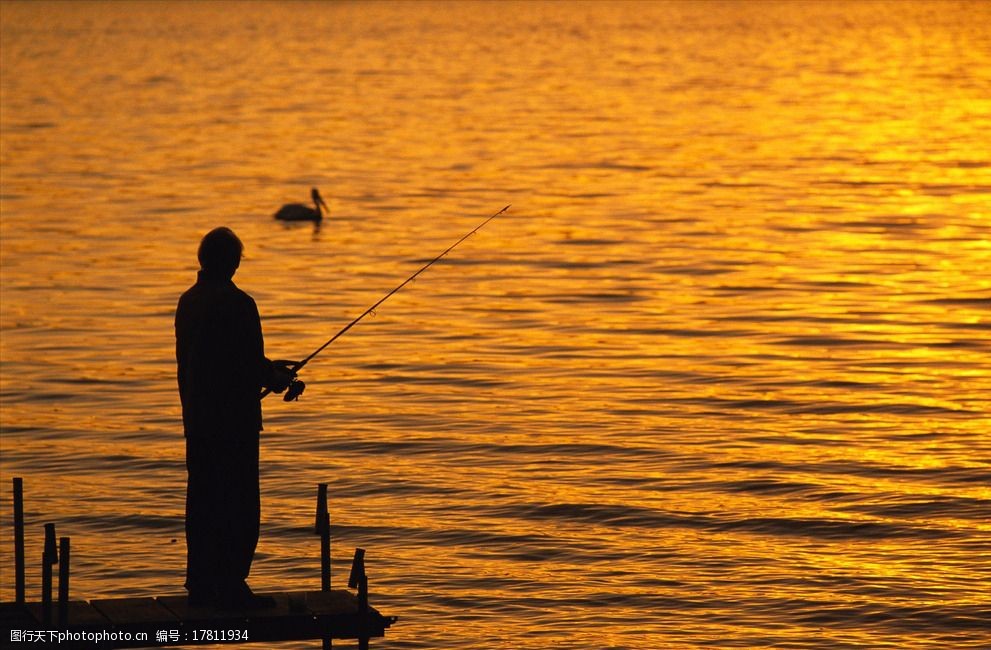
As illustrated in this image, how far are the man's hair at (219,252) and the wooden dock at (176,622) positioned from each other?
155 cm

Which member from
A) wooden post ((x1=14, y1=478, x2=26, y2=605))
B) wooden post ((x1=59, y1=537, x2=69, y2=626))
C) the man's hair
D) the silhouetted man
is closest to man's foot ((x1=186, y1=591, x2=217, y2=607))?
the silhouetted man

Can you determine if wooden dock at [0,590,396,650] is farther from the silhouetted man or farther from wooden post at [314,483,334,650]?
wooden post at [314,483,334,650]

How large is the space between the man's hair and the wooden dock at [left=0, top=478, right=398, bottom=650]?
1.55 metres

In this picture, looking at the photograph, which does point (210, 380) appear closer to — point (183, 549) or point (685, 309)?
point (183, 549)

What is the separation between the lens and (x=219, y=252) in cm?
966

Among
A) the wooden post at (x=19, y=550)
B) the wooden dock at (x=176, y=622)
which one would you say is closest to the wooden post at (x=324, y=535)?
the wooden dock at (x=176, y=622)

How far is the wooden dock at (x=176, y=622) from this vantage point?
9680 mm

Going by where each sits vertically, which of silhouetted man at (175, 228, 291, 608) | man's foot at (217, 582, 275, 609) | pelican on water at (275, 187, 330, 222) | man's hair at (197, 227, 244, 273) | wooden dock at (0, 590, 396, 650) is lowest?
wooden dock at (0, 590, 396, 650)

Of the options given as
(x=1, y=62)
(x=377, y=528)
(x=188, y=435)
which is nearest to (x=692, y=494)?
(x=377, y=528)

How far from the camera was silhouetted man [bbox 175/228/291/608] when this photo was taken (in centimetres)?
970

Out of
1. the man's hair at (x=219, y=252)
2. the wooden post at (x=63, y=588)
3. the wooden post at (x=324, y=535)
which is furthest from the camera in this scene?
the wooden post at (x=324, y=535)

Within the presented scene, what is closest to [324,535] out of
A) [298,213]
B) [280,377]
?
[280,377]

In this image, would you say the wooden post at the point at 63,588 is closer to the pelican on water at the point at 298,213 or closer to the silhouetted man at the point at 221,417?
the silhouetted man at the point at 221,417

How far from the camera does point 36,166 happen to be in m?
40.0
